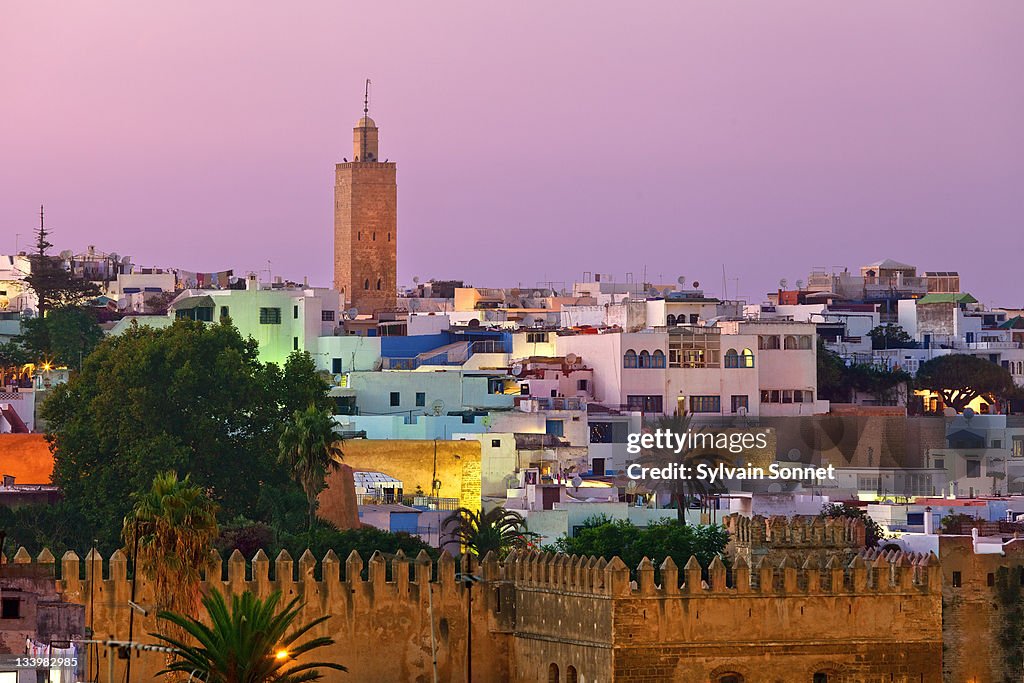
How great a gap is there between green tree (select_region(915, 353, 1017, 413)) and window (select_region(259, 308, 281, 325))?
75.1ft

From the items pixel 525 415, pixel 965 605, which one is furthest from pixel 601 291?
pixel 965 605

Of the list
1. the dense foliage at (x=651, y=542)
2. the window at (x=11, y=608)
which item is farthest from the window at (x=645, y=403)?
the window at (x=11, y=608)

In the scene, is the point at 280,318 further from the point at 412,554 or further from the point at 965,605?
the point at 965,605

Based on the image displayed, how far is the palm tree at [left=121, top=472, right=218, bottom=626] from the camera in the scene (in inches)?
1781

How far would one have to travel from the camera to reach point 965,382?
104312 millimetres

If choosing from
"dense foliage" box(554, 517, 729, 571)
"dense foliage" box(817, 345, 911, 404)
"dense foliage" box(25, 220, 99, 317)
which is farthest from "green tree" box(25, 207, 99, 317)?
"dense foliage" box(554, 517, 729, 571)

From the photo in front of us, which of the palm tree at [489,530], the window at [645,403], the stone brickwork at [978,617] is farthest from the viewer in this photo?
the window at [645,403]

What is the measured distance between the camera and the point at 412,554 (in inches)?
2224

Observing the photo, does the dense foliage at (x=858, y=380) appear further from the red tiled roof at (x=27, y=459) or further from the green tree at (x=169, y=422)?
the red tiled roof at (x=27, y=459)

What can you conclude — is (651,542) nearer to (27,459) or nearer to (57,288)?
(27,459)

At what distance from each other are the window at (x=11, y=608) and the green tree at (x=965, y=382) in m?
62.6

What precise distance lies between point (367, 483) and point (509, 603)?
85.7ft

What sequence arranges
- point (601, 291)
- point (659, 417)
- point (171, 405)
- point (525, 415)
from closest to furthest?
point (171, 405), point (525, 415), point (659, 417), point (601, 291)

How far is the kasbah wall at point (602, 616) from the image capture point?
44.6m
